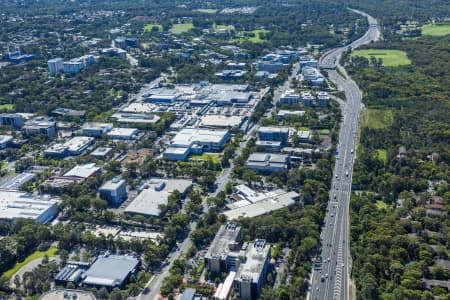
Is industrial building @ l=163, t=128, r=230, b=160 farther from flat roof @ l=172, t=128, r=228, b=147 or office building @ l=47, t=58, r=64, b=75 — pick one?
office building @ l=47, t=58, r=64, b=75

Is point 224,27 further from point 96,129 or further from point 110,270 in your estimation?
point 110,270

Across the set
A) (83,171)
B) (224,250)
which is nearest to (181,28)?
(83,171)

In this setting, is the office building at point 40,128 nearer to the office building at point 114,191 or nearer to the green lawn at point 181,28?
the office building at point 114,191

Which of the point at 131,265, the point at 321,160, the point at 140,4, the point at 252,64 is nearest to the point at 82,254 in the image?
the point at 131,265

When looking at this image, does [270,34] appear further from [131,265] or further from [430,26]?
[131,265]

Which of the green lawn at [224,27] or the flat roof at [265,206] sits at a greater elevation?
the green lawn at [224,27]

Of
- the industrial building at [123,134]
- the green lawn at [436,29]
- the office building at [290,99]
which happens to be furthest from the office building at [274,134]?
the green lawn at [436,29]

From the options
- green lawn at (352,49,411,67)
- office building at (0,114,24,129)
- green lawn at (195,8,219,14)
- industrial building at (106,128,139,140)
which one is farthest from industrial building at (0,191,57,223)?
green lawn at (195,8,219,14)

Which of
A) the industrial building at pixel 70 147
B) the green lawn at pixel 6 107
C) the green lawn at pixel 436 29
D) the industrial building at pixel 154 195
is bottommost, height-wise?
the green lawn at pixel 6 107
